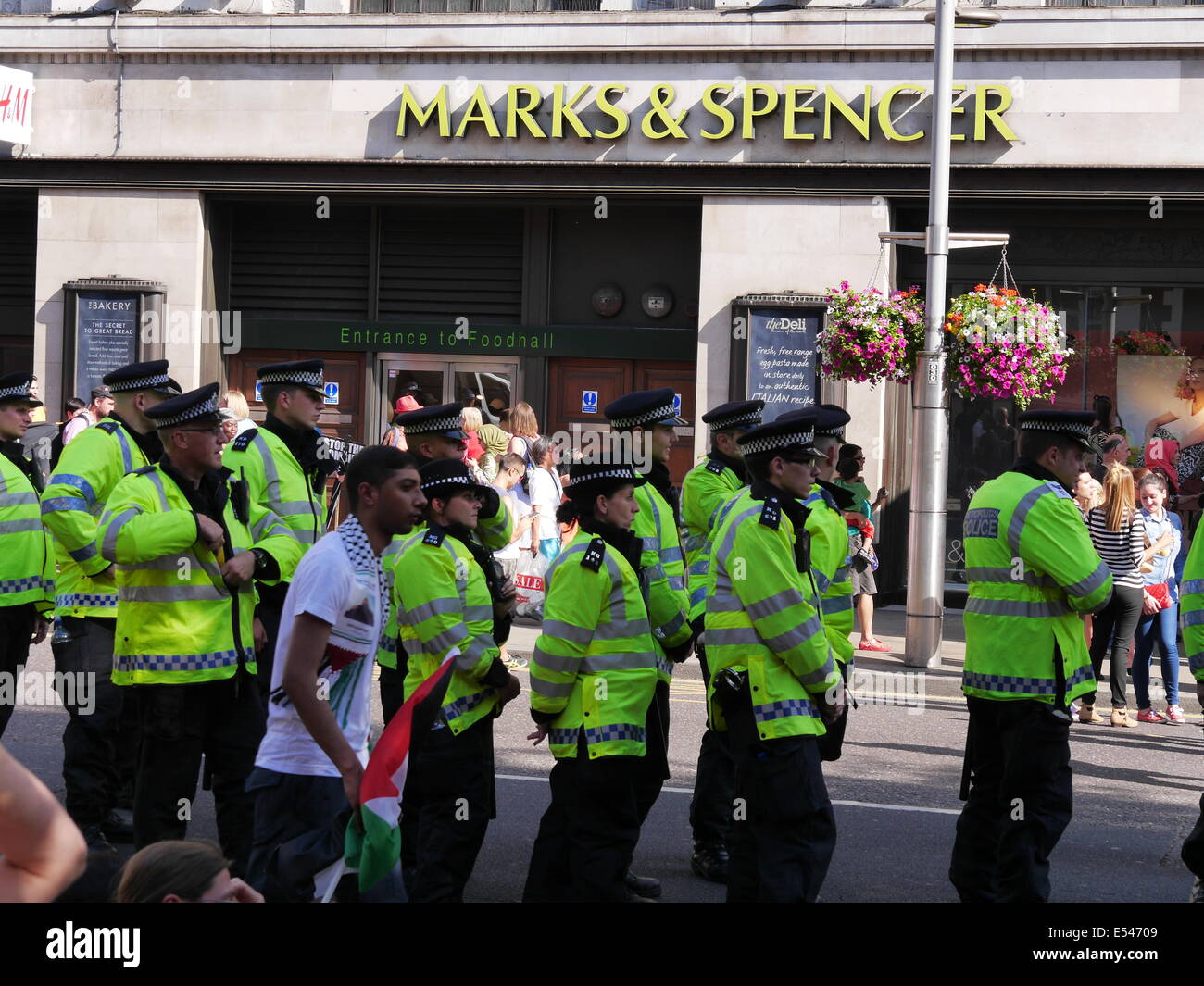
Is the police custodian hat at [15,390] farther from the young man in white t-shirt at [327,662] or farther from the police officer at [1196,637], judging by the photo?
the police officer at [1196,637]

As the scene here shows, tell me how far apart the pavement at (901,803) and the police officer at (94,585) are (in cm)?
69

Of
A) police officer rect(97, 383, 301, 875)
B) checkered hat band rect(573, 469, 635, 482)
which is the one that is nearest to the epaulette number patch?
checkered hat band rect(573, 469, 635, 482)

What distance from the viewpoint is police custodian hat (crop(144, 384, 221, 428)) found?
5895 mm

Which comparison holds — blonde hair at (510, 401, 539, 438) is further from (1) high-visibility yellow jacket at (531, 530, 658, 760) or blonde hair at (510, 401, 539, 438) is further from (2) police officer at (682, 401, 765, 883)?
(1) high-visibility yellow jacket at (531, 530, 658, 760)

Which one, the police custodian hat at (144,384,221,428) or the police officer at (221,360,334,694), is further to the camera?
the police officer at (221,360,334,694)

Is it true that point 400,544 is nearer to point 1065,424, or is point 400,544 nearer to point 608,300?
point 1065,424

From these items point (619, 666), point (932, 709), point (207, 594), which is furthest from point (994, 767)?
point (932, 709)

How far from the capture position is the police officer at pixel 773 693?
5375 mm

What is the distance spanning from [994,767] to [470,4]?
546 inches

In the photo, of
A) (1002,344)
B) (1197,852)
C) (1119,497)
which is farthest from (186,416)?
(1002,344)

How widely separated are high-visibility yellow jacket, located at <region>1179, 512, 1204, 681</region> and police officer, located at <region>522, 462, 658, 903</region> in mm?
2143

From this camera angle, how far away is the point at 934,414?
42.5ft

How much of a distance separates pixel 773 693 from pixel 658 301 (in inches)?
491

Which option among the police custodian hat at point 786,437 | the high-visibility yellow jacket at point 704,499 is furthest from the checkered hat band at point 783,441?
the high-visibility yellow jacket at point 704,499
